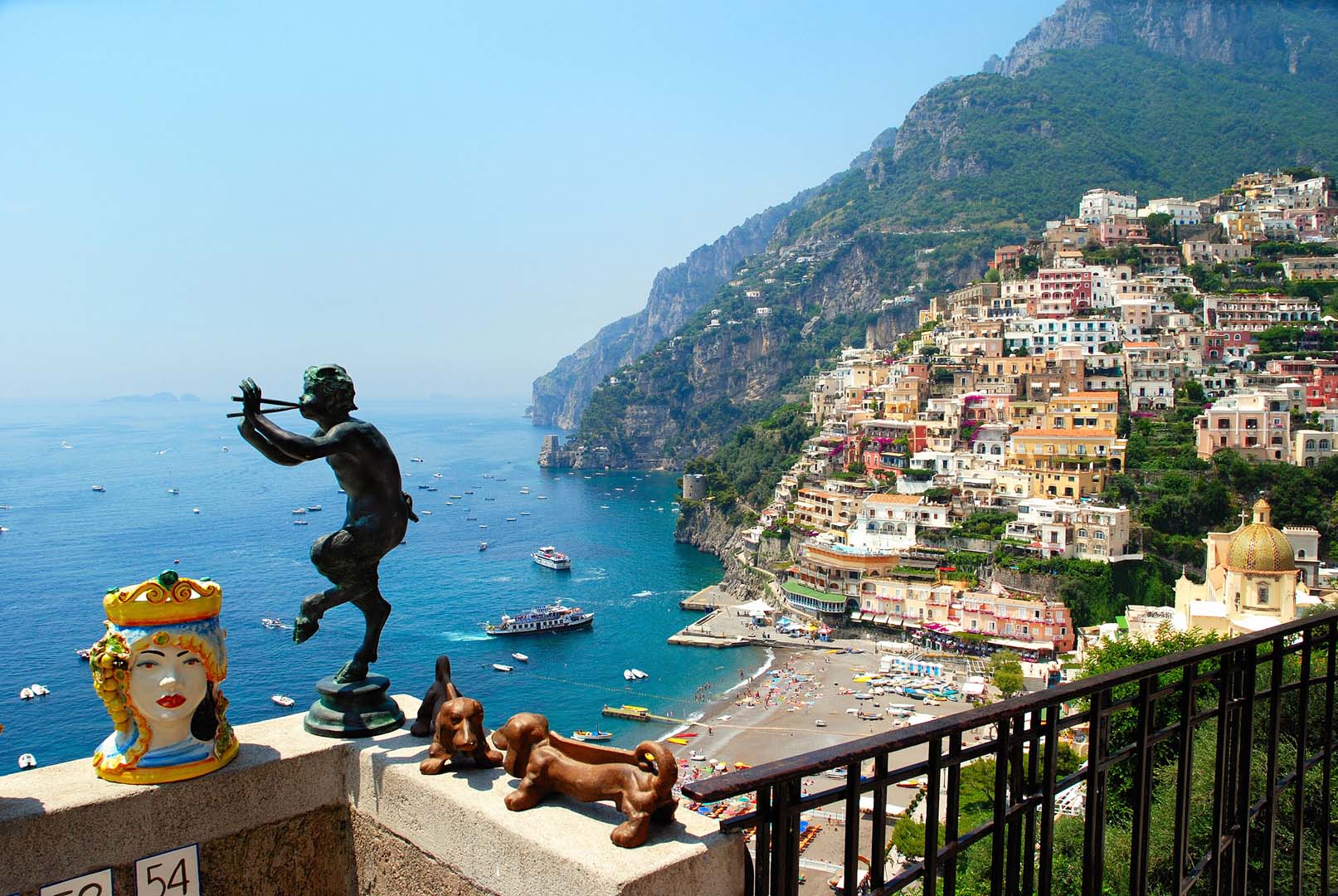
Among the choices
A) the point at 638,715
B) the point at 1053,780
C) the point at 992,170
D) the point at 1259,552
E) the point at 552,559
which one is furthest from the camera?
the point at 992,170

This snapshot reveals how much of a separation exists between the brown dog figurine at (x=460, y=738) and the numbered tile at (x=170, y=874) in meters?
0.52

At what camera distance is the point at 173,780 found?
6.89ft

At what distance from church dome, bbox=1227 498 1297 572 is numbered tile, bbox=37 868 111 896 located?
18397 mm

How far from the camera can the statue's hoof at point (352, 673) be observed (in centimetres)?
248

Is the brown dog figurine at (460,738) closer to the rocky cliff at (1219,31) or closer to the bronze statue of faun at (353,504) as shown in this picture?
the bronze statue of faun at (353,504)

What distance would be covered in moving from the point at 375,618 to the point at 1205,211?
2241 inches

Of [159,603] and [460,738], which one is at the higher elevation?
[159,603]

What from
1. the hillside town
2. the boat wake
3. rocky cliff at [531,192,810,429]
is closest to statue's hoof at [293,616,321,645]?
the hillside town

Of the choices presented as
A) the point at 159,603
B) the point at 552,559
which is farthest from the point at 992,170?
the point at 159,603

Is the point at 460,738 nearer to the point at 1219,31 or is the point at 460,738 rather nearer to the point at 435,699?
the point at 435,699

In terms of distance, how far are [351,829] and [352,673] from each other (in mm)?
370

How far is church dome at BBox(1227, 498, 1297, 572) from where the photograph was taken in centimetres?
1661

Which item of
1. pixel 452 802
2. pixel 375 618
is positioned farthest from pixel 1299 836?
pixel 375 618

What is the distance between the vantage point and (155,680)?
2098 millimetres
